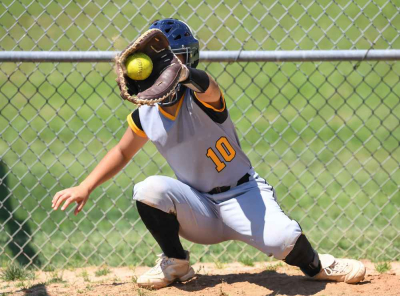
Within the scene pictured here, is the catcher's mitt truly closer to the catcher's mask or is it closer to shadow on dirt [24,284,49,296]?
the catcher's mask

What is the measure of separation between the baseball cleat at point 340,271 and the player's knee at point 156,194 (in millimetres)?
937

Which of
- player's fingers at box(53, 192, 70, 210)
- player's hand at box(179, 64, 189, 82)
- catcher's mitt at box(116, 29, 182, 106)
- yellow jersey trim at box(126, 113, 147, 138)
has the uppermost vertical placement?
catcher's mitt at box(116, 29, 182, 106)

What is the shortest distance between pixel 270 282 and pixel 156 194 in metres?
0.89

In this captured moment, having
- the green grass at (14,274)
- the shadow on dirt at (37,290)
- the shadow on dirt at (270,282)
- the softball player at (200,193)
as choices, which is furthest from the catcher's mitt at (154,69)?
the green grass at (14,274)

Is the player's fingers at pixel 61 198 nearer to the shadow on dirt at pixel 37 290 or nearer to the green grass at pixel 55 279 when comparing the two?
the shadow on dirt at pixel 37 290

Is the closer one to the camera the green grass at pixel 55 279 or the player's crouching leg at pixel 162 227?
the player's crouching leg at pixel 162 227

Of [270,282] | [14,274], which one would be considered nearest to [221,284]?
[270,282]

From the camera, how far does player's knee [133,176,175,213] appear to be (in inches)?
135

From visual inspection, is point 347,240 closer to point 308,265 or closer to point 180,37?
point 308,265

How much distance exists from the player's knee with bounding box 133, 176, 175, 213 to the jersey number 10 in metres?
0.28

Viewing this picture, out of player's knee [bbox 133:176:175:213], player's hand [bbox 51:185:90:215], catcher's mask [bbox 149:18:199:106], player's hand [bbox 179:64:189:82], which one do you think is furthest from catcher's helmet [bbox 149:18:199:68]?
player's hand [bbox 51:185:90:215]

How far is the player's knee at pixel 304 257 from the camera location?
341 centimetres

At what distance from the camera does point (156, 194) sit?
3.42 m

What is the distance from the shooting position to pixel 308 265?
354 centimetres
